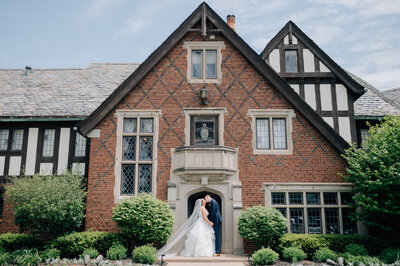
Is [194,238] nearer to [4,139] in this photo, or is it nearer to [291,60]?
[291,60]

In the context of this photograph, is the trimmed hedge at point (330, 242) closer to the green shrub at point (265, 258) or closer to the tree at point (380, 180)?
the tree at point (380, 180)

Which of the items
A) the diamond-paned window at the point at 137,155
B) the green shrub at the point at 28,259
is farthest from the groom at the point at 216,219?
the green shrub at the point at 28,259

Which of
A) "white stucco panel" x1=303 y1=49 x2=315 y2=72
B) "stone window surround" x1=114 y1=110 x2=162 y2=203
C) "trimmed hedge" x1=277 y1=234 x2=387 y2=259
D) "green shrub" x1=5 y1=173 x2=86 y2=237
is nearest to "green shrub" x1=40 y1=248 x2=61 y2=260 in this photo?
"green shrub" x1=5 y1=173 x2=86 y2=237

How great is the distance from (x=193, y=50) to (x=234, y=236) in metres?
7.53

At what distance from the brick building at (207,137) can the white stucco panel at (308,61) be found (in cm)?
34

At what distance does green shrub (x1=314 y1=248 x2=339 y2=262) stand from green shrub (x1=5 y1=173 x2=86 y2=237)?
329 inches

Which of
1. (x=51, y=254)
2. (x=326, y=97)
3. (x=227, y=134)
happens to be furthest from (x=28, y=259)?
(x=326, y=97)

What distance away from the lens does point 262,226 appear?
11875 millimetres

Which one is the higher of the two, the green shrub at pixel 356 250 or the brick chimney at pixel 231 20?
the brick chimney at pixel 231 20

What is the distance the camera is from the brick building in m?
13.3

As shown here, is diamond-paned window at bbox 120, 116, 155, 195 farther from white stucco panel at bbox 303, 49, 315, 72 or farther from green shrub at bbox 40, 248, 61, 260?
white stucco panel at bbox 303, 49, 315, 72

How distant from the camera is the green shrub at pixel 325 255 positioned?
11.2 m

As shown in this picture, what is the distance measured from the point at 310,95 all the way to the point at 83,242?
431 inches

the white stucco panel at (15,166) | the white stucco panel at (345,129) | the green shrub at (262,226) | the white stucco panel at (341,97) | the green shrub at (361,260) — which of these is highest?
the white stucco panel at (341,97)
